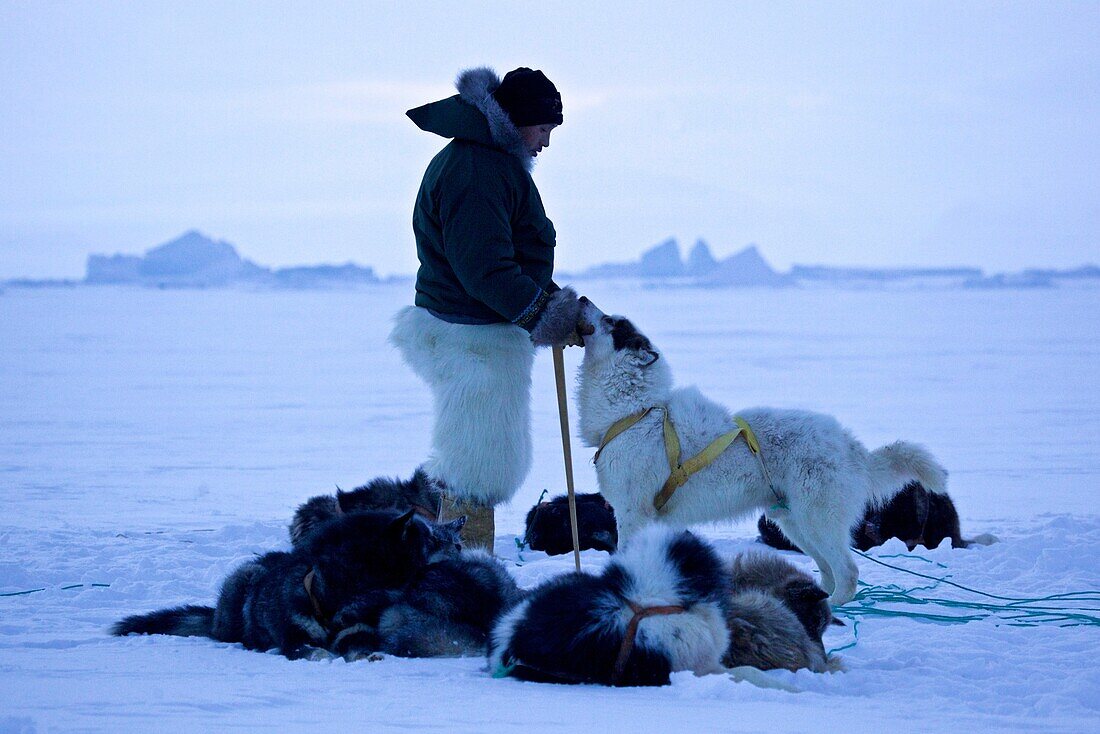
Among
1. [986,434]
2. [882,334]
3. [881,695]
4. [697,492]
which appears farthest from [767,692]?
[882,334]

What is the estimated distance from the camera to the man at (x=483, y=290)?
4.12 metres

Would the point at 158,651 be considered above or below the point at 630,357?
below

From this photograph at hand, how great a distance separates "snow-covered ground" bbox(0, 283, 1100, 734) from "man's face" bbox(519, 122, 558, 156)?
1779mm

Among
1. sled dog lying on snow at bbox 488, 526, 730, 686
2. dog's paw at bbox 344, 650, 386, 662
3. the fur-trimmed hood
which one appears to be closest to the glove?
the fur-trimmed hood

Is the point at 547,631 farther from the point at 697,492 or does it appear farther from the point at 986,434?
the point at 986,434

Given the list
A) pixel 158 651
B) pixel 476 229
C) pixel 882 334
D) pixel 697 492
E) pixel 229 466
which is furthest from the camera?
pixel 882 334

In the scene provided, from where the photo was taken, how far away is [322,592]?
357 cm

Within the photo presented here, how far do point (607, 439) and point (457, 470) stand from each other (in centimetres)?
61

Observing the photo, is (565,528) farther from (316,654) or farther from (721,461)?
(316,654)

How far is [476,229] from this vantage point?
409 cm

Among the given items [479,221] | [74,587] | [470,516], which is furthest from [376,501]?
[479,221]

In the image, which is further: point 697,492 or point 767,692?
point 697,492

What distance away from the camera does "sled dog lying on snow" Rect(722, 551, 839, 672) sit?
10.6ft

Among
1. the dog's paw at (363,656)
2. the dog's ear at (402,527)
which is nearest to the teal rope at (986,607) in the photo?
the dog's ear at (402,527)
